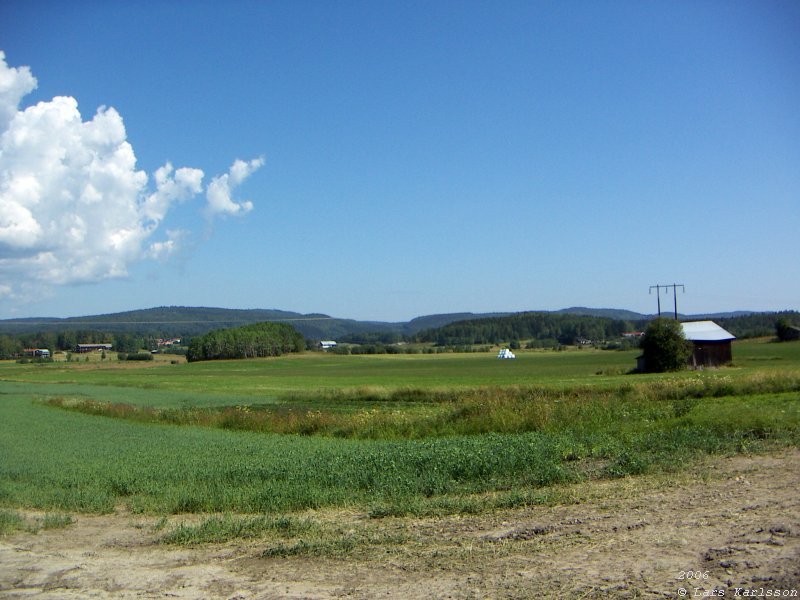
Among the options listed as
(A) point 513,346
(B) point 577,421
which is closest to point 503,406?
(B) point 577,421

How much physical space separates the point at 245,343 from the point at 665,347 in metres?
114

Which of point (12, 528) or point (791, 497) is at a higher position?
point (791, 497)

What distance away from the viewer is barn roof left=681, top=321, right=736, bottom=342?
235 ft

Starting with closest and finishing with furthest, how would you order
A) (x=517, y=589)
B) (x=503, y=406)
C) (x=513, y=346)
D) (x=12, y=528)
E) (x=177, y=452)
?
(x=517, y=589), (x=12, y=528), (x=177, y=452), (x=503, y=406), (x=513, y=346)

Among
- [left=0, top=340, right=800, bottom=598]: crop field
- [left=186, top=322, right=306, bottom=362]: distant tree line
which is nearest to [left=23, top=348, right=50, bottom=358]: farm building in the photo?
[left=186, top=322, right=306, bottom=362]: distant tree line

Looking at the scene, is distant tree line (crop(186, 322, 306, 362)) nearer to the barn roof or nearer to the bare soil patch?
the barn roof

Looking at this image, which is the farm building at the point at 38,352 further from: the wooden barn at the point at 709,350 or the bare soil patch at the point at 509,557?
the bare soil patch at the point at 509,557

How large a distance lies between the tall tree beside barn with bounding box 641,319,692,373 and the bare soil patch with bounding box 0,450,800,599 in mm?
59877

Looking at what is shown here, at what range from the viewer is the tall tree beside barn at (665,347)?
2670 inches

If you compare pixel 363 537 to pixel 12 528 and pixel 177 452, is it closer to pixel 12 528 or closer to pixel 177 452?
pixel 12 528

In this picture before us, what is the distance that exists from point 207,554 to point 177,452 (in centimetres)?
1155

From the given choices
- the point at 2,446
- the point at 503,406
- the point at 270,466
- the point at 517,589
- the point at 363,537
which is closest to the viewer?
the point at 517,589

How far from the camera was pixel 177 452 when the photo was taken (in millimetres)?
20094

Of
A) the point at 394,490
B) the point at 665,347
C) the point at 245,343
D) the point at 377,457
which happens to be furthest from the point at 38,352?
the point at 394,490
